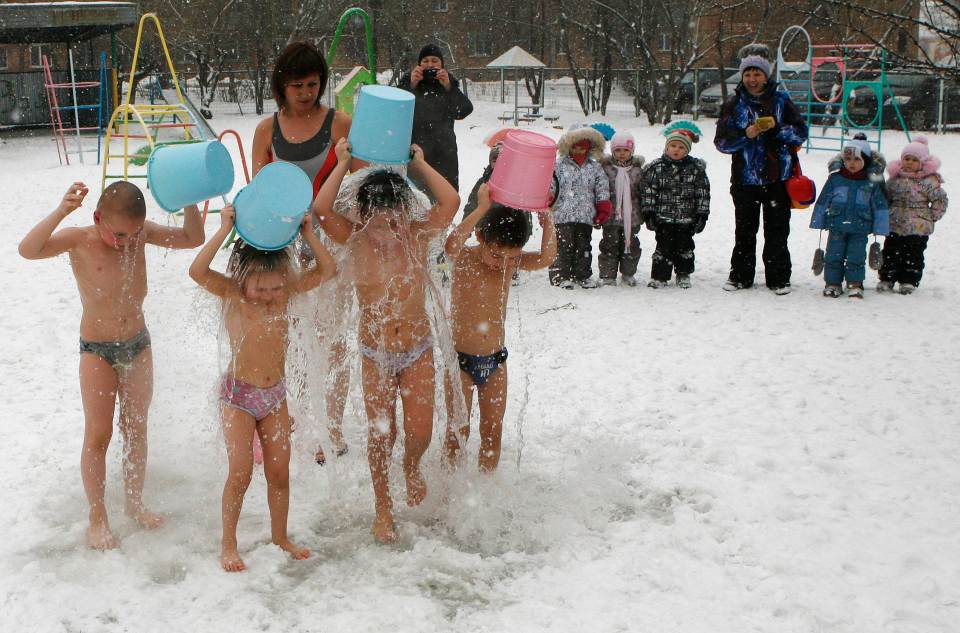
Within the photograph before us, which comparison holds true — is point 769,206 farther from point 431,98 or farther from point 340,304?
point 340,304

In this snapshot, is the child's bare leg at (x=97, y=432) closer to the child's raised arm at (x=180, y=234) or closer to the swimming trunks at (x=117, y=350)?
the swimming trunks at (x=117, y=350)

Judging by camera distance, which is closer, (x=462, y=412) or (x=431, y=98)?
(x=462, y=412)

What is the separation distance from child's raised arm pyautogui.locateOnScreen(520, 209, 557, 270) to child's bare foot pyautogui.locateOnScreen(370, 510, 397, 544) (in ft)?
3.88

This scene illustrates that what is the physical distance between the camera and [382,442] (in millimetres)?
3625

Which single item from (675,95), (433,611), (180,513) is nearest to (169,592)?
(180,513)

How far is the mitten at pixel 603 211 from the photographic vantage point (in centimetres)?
764

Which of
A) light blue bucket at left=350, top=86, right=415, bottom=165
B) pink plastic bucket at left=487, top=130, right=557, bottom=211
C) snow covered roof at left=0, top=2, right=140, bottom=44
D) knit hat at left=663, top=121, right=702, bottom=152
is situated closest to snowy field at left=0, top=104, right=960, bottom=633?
pink plastic bucket at left=487, top=130, right=557, bottom=211

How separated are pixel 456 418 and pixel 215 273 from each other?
47.3 inches

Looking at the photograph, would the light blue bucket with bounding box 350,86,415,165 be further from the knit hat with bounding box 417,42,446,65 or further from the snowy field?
the knit hat with bounding box 417,42,446,65

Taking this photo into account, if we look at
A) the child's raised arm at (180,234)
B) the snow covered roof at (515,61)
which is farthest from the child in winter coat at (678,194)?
the snow covered roof at (515,61)

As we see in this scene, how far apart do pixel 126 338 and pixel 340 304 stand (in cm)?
93

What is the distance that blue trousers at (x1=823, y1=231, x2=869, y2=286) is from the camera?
7230 millimetres

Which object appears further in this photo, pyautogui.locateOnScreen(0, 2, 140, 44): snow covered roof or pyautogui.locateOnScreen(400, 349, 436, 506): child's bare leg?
pyautogui.locateOnScreen(0, 2, 140, 44): snow covered roof

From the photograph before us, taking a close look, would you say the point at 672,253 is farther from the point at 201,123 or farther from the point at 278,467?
the point at 201,123
